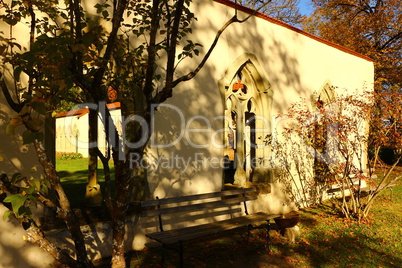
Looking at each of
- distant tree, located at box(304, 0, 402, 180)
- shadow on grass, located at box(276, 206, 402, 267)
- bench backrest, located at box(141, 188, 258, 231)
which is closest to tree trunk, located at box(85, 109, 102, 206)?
bench backrest, located at box(141, 188, 258, 231)

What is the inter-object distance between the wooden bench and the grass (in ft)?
0.85

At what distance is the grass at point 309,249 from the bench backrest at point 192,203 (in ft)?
1.65

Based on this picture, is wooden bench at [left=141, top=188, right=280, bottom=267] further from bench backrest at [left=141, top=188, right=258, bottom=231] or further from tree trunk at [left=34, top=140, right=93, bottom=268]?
tree trunk at [left=34, top=140, right=93, bottom=268]

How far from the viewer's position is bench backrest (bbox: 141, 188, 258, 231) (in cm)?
466

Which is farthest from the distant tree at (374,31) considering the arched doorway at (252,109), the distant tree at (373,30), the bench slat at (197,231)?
the bench slat at (197,231)

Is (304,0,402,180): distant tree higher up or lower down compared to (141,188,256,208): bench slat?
higher up

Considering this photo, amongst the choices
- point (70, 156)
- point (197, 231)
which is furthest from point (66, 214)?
point (70, 156)

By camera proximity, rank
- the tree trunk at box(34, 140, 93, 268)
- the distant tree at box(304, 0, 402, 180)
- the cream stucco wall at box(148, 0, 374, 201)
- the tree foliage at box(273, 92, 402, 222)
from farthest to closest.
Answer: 1. the distant tree at box(304, 0, 402, 180)
2. the tree foliage at box(273, 92, 402, 222)
3. the cream stucco wall at box(148, 0, 374, 201)
4. the tree trunk at box(34, 140, 93, 268)

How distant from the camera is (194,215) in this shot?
18.4ft

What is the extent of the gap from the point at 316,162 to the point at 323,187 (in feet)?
2.04

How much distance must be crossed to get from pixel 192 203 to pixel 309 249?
1896mm

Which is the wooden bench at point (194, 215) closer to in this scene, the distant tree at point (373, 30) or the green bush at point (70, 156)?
the distant tree at point (373, 30)

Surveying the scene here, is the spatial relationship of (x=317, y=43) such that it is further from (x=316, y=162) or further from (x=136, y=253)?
(x=136, y=253)

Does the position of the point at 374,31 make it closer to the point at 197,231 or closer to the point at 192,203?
the point at 192,203
